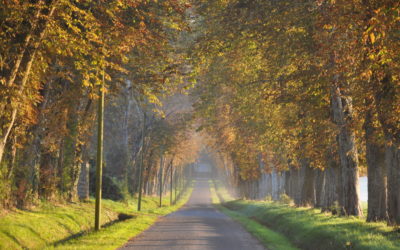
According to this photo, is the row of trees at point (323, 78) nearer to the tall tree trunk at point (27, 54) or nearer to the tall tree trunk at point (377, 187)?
the tall tree trunk at point (377, 187)

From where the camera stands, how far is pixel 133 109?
2522 inches

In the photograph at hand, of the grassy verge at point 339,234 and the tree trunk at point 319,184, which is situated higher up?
the tree trunk at point 319,184

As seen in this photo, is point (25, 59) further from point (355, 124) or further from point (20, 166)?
point (355, 124)

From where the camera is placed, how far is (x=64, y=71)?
24.8 meters

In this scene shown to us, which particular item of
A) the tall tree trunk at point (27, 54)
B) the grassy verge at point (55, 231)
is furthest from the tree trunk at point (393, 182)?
the tall tree trunk at point (27, 54)

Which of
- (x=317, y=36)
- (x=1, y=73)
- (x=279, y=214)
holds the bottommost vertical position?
(x=279, y=214)

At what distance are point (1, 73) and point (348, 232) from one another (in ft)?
38.1

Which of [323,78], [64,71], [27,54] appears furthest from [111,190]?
[323,78]

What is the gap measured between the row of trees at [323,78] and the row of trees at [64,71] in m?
2.24

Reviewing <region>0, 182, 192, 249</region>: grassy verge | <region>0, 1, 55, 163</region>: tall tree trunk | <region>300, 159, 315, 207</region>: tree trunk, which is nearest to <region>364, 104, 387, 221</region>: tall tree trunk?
<region>0, 182, 192, 249</region>: grassy verge

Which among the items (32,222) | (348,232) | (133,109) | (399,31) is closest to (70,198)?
(32,222)

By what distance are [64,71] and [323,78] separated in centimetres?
1253

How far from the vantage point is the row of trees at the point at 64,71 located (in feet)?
51.8

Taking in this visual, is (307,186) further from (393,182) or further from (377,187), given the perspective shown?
(393,182)
